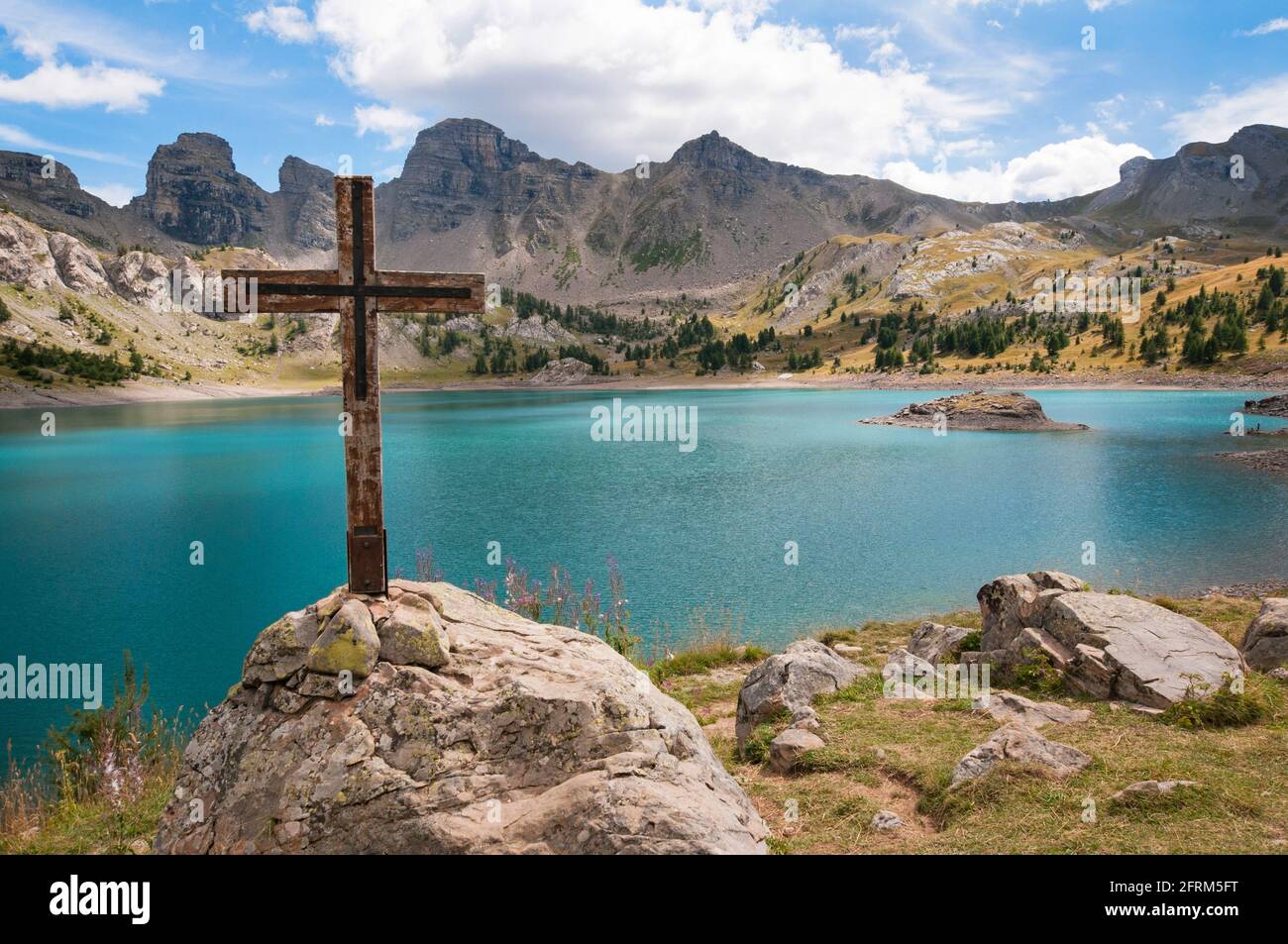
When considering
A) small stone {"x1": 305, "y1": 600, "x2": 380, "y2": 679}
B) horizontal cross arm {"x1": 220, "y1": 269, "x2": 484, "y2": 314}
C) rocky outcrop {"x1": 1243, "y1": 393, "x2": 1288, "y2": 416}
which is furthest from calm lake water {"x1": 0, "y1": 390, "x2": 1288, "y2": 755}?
horizontal cross arm {"x1": 220, "y1": 269, "x2": 484, "y2": 314}

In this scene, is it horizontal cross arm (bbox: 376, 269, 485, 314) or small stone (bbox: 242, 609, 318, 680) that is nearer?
small stone (bbox: 242, 609, 318, 680)

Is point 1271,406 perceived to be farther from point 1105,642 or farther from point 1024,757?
point 1024,757

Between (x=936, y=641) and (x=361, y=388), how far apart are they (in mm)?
14368

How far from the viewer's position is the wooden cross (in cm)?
873

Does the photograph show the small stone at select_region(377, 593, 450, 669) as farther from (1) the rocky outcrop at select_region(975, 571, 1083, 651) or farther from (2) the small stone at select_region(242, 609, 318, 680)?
(1) the rocky outcrop at select_region(975, 571, 1083, 651)

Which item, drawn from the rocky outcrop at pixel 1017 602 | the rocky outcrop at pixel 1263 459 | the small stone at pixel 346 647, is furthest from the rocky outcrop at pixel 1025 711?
the rocky outcrop at pixel 1263 459

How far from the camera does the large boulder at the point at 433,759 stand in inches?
271

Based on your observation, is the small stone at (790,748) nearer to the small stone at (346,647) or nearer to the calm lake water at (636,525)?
the small stone at (346,647)

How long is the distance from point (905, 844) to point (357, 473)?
7.83m

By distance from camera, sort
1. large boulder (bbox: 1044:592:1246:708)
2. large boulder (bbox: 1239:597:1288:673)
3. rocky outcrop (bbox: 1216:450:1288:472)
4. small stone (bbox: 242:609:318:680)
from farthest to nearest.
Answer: rocky outcrop (bbox: 1216:450:1288:472)
large boulder (bbox: 1239:597:1288:673)
large boulder (bbox: 1044:592:1246:708)
small stone (bbox: 242:609:318:680)

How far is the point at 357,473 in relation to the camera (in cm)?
881

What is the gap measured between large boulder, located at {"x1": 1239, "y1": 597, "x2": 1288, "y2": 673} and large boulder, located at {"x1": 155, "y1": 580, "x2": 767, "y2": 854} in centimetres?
1187

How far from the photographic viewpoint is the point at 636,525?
4103cm

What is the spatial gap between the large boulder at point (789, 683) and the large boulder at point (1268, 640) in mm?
7319
